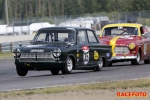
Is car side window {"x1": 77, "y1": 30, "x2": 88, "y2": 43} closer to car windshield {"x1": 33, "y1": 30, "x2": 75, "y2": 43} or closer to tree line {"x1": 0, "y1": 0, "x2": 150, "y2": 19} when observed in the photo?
car windshield {"x1": 33, "y1": 30, "x2": 75, "y2": 43}

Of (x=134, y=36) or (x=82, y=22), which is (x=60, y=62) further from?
(x=82, y=22)

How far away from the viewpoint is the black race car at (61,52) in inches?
651

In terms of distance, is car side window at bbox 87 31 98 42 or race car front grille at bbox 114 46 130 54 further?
race car front grille at bbox 114 46 130 54

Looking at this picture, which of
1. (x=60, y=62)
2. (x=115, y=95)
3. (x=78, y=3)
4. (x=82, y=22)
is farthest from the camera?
(x=78, y=3)

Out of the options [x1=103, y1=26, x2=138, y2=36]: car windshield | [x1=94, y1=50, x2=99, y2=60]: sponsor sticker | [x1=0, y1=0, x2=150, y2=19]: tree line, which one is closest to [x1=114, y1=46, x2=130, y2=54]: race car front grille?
[x1=103, y1=26, x2=138, y2=36]: car windshield

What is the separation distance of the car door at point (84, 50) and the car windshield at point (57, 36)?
33 cm

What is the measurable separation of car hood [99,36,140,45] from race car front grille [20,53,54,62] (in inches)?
211

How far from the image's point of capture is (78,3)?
7794 centimetres

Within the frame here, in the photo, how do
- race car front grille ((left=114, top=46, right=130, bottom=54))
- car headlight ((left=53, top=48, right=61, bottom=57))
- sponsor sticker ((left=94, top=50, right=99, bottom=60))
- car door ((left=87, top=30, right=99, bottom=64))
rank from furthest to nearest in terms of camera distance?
race car front grille ((left=114, top=46, right=130, bottom=54))
sponsor sticker ((left=94, top=50, right=99, bottom=60))
car door ((left=87, top=30, right=99, bottom=64))
car headlight ((left=53, top=48, right=61, bottom=57))

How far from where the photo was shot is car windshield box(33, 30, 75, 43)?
17.5 m

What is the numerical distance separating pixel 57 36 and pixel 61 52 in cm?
117

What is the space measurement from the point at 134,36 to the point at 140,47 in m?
0.60

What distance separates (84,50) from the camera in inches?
703

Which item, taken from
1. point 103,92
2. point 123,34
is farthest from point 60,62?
point 123,34
